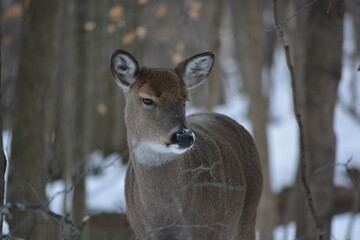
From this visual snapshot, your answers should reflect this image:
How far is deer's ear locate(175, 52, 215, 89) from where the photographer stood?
19.7ft

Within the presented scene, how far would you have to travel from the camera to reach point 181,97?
18.7 ft

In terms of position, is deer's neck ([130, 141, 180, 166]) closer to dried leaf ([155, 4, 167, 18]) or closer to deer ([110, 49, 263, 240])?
deer ([110, 49, 263, 240])

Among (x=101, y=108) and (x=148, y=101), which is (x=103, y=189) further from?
(x=148, y=101)

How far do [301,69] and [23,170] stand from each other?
3.77 meters

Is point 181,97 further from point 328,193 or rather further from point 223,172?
point 328,193

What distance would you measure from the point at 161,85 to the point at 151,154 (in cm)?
64

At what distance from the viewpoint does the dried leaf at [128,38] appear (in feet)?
40.3

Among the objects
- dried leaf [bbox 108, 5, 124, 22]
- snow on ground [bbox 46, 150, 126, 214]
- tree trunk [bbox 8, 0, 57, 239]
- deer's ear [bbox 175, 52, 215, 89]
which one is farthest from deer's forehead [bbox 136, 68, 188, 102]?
snow on ground [bbox 46, 150, 126, 214]

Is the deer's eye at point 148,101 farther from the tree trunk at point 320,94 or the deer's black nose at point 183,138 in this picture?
the tree trunk at point 320,94

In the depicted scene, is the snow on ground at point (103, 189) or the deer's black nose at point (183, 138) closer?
the deer's black nose at point (183, 138)

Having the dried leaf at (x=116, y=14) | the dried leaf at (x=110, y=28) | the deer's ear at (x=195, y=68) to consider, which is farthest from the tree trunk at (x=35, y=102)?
the dried leaf at (x=110, y=28)

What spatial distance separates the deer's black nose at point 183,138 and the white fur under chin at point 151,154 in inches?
10.0

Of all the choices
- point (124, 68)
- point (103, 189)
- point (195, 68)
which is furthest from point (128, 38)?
point (124, 68)

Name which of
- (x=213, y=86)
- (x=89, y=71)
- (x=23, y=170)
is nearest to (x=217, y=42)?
(x=213, y=86)
